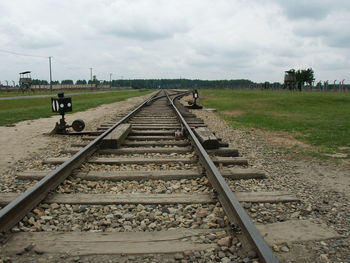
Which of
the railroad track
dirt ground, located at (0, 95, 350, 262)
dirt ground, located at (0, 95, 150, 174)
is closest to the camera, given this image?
the railroad track

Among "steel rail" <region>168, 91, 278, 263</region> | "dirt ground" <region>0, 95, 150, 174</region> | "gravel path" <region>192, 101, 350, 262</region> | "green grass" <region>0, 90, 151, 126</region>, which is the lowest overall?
"gravel path" <region>192, 101, 350, 262</region>

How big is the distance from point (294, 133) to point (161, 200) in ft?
20.4

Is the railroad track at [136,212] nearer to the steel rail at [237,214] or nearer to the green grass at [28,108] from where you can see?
the steel rail at [237,214]

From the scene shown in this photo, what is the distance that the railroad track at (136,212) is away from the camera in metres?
2.12

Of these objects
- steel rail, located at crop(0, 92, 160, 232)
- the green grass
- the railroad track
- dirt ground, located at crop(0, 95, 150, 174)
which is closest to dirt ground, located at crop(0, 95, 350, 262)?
dirt ground, located at crop(0, 95, 150, 174)

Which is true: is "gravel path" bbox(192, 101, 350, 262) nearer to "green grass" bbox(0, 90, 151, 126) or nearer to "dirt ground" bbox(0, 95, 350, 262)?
"dirt ground" bbox(0, 95, 350, 262)

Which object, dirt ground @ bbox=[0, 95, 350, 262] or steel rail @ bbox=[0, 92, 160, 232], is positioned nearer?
dirt ground @ bbox=[0, 95, 350, 262]

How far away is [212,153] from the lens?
15.6 ft

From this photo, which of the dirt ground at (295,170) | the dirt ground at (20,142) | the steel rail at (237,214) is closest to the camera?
the steel rail at (237,214)

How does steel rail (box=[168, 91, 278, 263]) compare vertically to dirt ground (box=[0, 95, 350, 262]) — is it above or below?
above

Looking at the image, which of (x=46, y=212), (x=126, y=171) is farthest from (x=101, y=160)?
(x=46, y=212)

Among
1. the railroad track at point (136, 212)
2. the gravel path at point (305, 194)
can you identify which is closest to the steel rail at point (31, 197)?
the railroad track at point (136, 212)

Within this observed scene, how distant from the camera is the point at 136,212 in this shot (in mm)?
2795

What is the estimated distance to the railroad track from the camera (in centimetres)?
212
